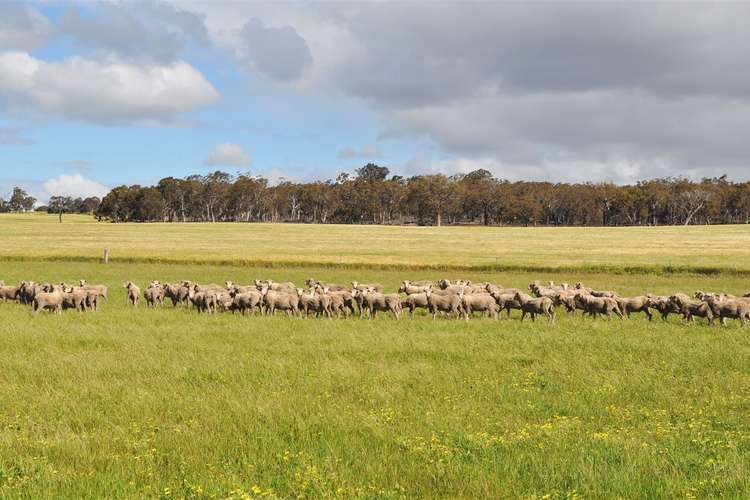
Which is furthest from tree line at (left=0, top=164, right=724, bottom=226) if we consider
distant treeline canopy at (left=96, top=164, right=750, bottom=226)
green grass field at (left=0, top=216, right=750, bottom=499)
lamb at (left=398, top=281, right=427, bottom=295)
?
green grass field at (left=0, top=216, right=750, bottom=499)

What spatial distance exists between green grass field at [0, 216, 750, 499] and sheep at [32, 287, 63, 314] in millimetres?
1571

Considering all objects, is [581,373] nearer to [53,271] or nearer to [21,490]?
[21,490]

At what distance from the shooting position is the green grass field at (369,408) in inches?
369

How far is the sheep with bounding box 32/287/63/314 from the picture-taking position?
26.1 m

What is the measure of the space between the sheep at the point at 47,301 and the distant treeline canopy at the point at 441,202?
140m

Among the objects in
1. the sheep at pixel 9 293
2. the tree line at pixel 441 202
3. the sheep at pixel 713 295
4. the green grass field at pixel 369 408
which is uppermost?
the tree line at pixel 441 202

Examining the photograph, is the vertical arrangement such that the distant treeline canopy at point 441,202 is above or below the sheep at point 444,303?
above

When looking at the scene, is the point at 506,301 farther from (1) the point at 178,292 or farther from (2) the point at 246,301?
(1) the point at 178,292

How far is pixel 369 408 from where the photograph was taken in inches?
506

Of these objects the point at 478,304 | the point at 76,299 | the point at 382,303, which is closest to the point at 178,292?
the point at 76,299

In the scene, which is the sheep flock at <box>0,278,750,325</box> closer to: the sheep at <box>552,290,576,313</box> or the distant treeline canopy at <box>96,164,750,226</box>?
the sheep at <box>552,290,576,313</box>

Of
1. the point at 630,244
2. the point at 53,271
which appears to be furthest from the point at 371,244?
the point at 53,271

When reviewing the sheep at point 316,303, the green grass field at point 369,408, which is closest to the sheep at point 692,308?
the green grass field at point 369,408

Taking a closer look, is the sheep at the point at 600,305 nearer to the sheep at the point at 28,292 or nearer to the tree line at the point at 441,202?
the sheep at the point at 28,292
